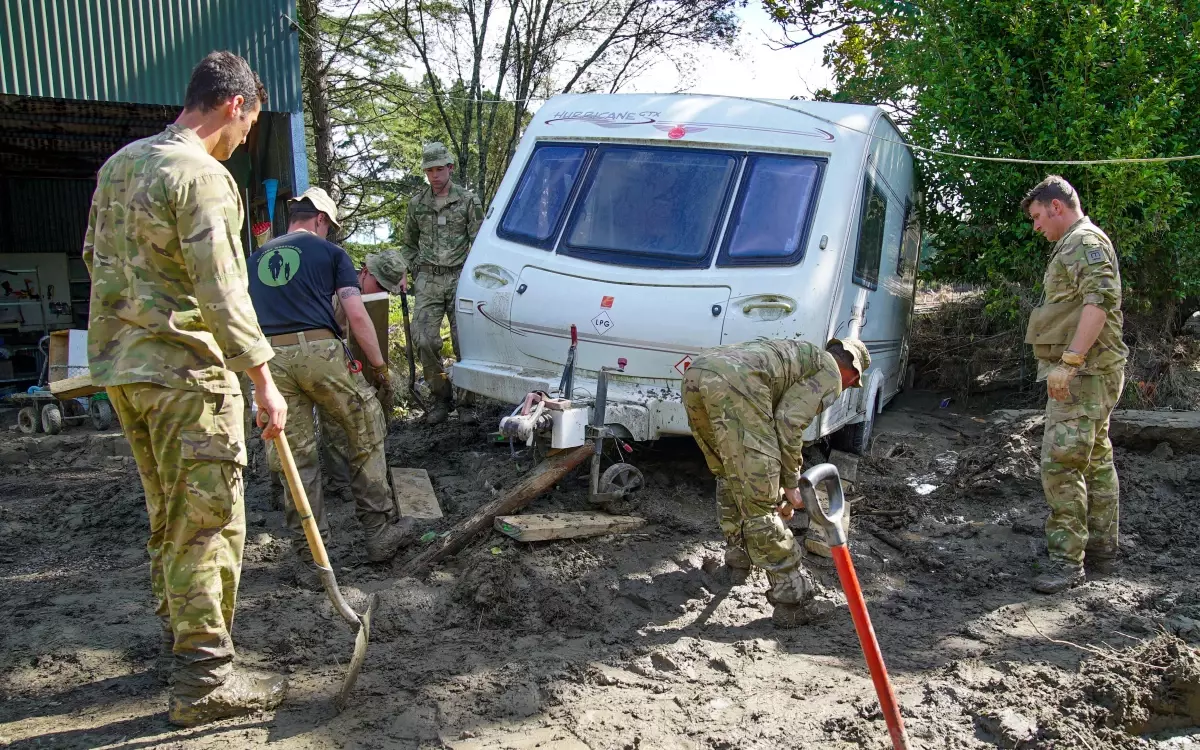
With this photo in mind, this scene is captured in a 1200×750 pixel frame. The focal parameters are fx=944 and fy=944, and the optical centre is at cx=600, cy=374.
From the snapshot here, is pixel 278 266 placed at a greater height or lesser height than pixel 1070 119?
lesser

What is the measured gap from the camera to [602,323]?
5.82 metres

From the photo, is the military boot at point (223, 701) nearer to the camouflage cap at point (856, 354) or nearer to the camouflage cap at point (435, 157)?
the camouflage cap at point (856, 354)

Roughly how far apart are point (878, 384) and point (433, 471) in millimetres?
3810

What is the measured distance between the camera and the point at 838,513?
117 inches

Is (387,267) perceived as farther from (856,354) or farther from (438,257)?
(856,354)

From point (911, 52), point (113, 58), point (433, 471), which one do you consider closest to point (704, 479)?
point (433, 471)

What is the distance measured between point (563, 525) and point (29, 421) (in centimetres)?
664

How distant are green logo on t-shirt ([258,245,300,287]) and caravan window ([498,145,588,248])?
1.87 meters

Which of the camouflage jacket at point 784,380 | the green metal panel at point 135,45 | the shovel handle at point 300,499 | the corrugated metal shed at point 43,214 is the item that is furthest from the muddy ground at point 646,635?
the corrugated metal shed at point 43,214

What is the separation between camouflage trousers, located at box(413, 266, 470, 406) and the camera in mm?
8000

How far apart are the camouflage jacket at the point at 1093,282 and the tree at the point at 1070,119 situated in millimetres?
3189

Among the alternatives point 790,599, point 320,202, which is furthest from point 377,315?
point 790,599

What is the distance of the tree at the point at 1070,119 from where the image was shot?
779 cm

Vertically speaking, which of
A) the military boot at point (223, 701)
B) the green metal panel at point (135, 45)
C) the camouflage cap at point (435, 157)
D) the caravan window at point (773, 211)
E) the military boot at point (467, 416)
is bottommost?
the military boot at point (467, 416)
